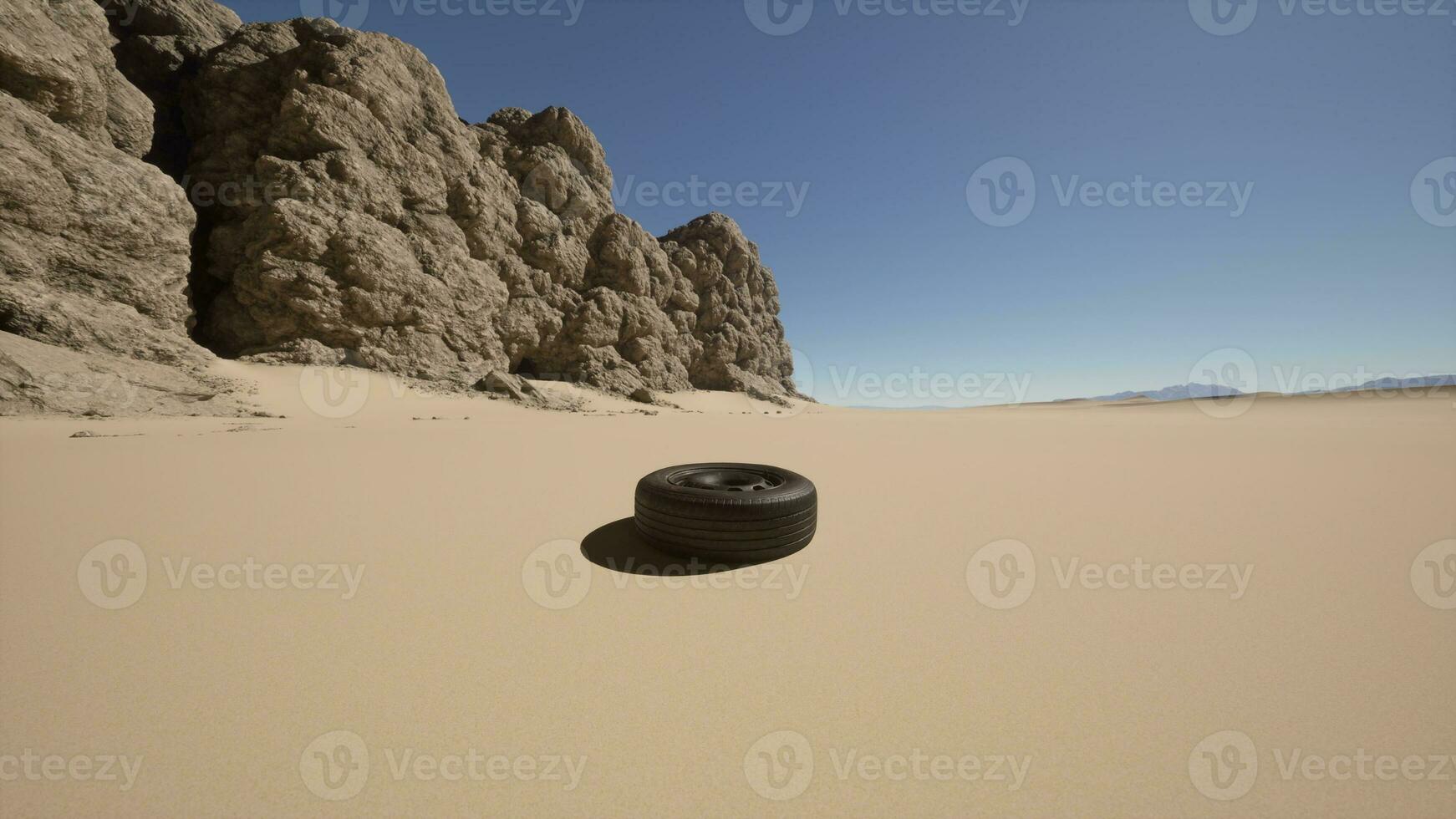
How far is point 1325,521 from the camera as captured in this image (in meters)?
3.77

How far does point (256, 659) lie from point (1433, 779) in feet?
14.2

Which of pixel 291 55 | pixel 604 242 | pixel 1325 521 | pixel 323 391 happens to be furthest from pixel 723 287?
pixel 1325 521

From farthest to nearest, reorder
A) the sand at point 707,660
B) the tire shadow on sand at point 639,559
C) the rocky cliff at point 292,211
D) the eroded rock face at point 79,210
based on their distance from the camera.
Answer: the rocky cliff at point 292,211 → the eroded rock face at point 79,210 → the tire shadow on sand at point 639,559 → the sand at point 707,660

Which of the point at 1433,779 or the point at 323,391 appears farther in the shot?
the point at 323,391

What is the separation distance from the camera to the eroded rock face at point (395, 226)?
642 inches

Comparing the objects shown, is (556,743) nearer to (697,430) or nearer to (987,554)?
(987,554)

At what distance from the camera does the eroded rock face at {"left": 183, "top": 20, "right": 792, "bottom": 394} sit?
53.5 ft

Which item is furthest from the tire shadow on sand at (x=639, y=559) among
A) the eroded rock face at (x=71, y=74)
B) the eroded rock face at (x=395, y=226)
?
the eroded rock face at (x=71, y=74)

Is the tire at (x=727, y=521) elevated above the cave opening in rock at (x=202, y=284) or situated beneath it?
situated beneath

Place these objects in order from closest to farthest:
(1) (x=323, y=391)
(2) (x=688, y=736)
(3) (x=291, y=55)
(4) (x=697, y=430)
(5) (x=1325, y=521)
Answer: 1. (2) (x=688, y=736)
2. (5) (x=1325, y=521)
3. (4) (x=697, y=430)
4. (1) (x=323, y=391)
5. (3) (x=291, y=55)

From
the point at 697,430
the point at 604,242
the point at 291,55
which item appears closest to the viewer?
the point at 697,430

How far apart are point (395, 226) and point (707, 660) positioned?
79.0 ft

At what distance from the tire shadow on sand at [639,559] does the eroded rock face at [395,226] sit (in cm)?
1881

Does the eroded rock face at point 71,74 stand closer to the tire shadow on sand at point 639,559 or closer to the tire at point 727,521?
the tire shadow on sand at point 639,559
